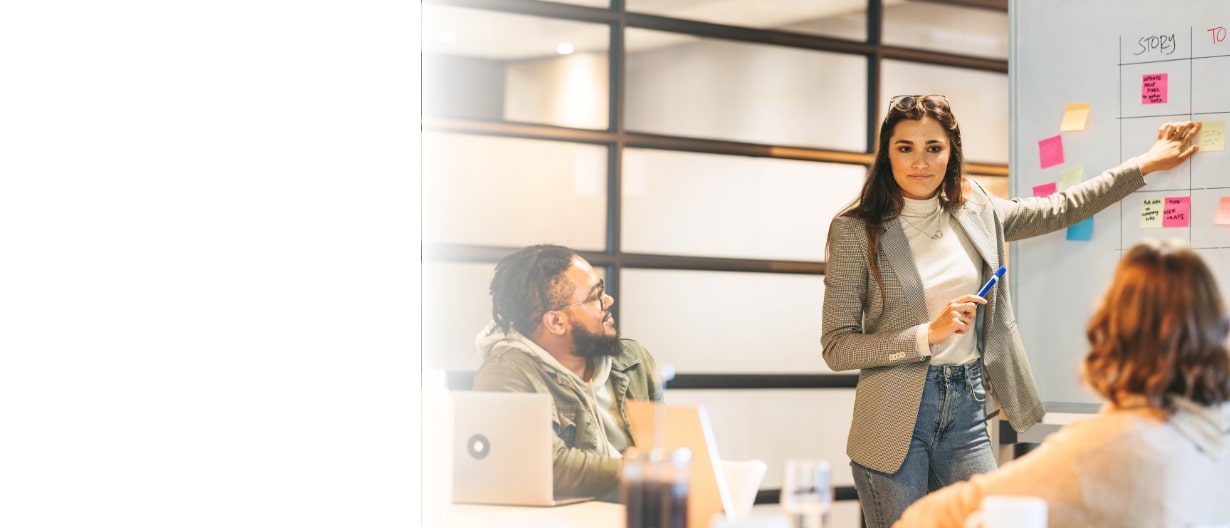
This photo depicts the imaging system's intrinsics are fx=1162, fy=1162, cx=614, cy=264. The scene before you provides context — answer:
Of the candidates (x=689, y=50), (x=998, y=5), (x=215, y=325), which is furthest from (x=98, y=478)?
(x=998, y=5)

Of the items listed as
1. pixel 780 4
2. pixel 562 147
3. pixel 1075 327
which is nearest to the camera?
pixel 1075 327

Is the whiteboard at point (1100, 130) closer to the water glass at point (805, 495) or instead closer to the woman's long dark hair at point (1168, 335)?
the woman's long dark hair at point (1168, 335)

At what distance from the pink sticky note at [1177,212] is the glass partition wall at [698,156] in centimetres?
141

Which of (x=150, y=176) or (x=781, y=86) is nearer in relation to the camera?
(x=150, y=176)

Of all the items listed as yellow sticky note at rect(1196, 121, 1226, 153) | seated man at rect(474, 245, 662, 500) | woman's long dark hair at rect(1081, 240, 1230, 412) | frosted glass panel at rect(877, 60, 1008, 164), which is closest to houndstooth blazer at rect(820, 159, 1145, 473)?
yellow sticky note at rect(1196, 121, 1226, 153)

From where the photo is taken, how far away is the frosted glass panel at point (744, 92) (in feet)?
11.8

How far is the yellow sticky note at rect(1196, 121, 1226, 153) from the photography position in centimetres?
252

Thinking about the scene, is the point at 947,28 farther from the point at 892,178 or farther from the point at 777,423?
the point at 892,178

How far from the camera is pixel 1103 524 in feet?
5.18

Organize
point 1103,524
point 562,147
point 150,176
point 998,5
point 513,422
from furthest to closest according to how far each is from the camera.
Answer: point 998,5
point 562,147
point 150,176
point 513,422
point 1103,524

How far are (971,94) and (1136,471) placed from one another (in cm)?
275

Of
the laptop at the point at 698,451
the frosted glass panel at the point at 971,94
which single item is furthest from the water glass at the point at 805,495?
the frosted glass panel at the point at 971,94

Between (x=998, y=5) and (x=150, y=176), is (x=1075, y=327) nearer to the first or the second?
(x=998, y=5)

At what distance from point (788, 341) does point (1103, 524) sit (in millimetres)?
2292
